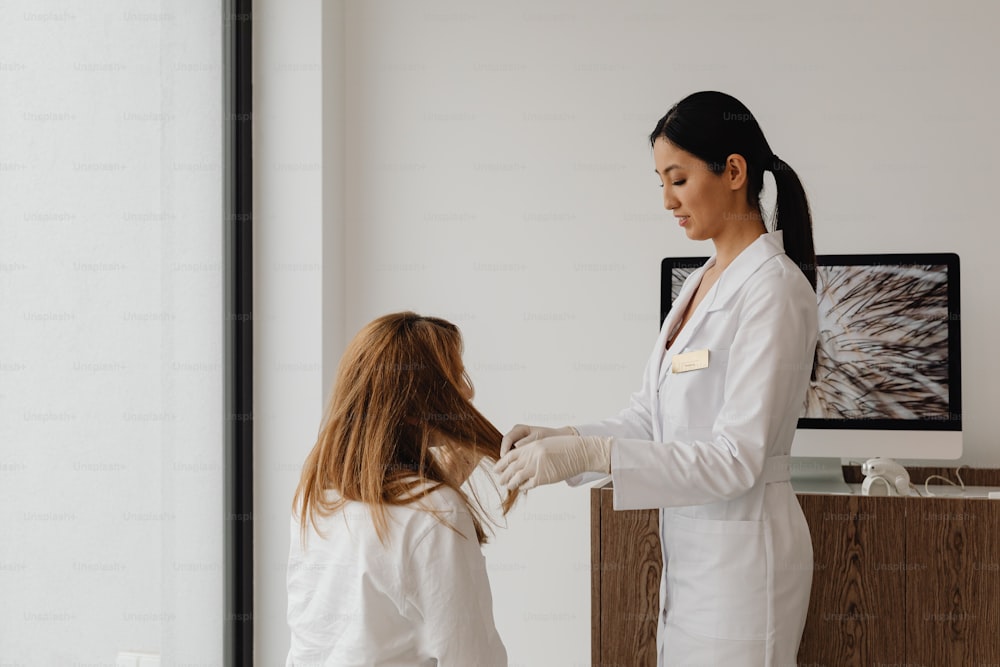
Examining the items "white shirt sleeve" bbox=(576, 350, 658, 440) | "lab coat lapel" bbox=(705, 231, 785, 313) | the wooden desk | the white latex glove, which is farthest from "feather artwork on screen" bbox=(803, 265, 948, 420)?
the white latex glove

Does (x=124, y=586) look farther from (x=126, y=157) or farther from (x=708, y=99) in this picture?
(x=708, y=99)

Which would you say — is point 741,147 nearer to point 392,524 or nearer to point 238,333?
point 392,524

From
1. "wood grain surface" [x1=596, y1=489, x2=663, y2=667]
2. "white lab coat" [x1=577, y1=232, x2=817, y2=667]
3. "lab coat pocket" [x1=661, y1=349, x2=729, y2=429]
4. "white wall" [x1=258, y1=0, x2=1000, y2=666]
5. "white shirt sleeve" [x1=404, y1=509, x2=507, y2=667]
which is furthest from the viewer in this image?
"white wall" [x1=258, y1=0, x2=1000, y2=666]

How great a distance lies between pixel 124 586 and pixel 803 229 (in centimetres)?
153

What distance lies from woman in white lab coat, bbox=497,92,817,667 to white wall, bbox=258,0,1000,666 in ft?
2.96

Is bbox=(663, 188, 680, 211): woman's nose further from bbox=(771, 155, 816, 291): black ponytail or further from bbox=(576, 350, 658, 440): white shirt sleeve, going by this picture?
bbox=(576, 350, 658, 440): white shirt sleeve

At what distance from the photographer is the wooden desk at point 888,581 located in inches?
69.8

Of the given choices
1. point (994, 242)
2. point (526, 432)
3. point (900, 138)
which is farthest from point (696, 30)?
point (526, 432)

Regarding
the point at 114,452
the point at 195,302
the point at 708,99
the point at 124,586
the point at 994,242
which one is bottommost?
the point at 124,586

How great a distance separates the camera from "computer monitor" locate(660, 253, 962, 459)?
2.06 meters

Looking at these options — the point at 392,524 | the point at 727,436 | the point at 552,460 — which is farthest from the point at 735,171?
the point at 392,524

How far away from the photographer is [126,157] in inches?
77.0

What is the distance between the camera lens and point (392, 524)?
126cm

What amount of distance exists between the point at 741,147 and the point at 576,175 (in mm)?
1047
